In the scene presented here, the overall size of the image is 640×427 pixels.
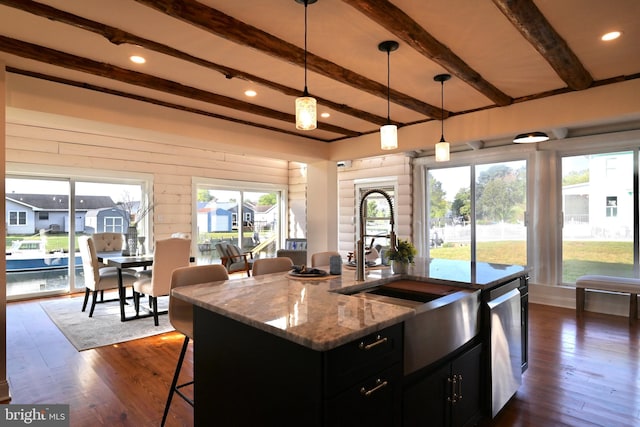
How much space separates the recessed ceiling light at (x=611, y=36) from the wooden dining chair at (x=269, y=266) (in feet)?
9.30

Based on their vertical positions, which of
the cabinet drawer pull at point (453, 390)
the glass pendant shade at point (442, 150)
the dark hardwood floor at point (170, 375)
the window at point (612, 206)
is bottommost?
the dark hardwood floor at point (170, 375)

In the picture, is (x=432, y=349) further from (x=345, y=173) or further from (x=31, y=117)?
(x=345, y=173)

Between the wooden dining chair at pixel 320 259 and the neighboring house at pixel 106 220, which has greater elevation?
the neighboring house at pixel 106 220

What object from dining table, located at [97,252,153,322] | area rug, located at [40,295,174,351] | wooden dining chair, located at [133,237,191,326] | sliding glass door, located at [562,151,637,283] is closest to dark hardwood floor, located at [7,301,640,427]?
area rug, located at [40,295,174,351]

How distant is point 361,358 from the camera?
1312 millimetres

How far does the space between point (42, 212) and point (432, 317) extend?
249 inches

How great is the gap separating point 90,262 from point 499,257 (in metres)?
5.96

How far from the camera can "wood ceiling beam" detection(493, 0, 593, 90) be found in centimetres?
206

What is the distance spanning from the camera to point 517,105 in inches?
150

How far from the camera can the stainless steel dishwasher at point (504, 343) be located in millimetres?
2211

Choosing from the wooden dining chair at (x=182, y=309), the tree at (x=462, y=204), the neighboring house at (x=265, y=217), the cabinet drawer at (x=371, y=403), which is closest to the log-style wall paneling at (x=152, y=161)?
the neighboring house at (x=265, y=217)

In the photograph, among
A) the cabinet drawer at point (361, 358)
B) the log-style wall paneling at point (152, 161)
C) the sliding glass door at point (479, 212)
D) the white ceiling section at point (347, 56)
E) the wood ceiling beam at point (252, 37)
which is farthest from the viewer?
the sliding glass door at point (479, 212)

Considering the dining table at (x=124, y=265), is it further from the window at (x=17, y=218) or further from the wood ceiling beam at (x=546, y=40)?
the wood ceiling beam at (x=546, y=40)

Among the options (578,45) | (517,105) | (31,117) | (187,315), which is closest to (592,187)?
(517,105)
